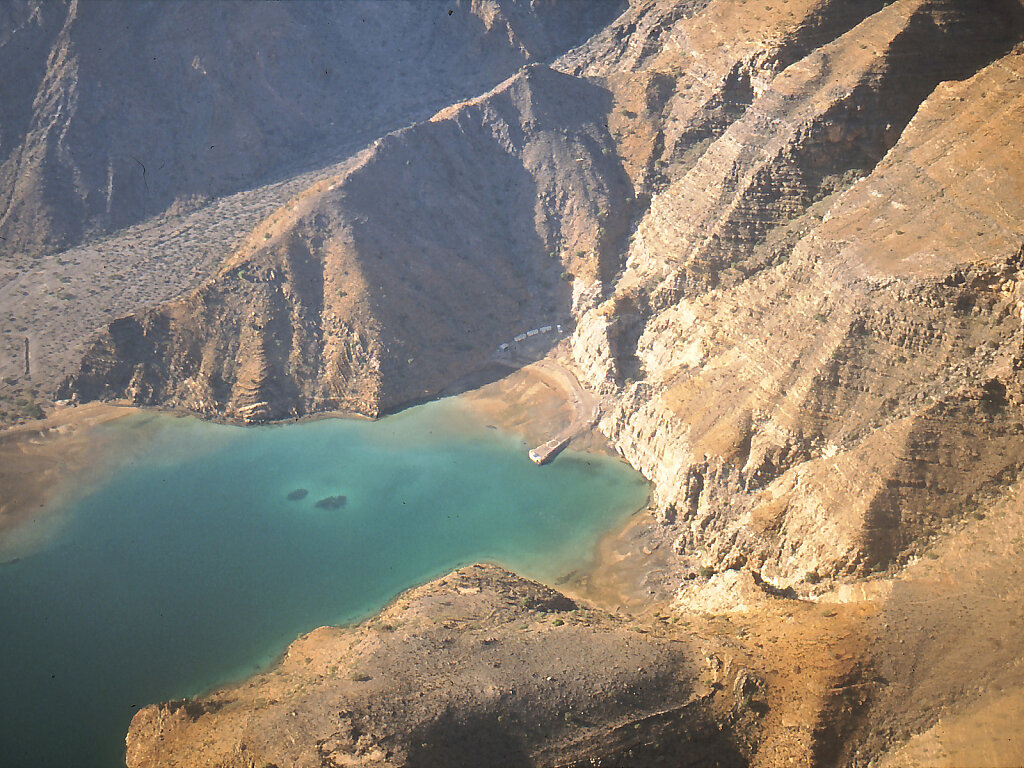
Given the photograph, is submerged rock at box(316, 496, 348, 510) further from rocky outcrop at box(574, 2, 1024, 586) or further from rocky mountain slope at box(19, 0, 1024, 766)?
rocky outcrop at box(574, 2, 1024, 586)

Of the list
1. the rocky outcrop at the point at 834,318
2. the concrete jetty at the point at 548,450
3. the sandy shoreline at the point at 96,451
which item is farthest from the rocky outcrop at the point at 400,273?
the concrete jetty at the point at 548,450

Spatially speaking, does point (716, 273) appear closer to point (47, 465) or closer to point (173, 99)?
point (47, 465)

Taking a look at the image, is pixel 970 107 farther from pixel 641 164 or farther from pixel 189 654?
pixel 189 654

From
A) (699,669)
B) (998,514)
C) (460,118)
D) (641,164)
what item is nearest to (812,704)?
(699,669)

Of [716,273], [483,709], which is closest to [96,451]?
[483,709]

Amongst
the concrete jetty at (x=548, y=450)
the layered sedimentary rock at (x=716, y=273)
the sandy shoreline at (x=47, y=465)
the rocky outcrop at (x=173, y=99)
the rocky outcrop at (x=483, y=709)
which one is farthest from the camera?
the rocky outcrop at (x=173, y=99)

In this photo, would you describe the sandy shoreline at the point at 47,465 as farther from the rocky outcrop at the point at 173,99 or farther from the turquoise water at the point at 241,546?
the rocky outcrop at the point at 173,99

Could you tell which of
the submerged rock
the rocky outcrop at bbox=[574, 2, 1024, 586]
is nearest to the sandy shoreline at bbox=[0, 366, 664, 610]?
the rocky outcrop at bbox=[574, 2, 1024, 586]
